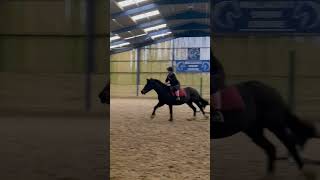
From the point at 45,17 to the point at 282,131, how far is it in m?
0.92

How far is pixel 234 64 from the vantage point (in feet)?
4.71

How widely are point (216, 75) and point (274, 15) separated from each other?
27cm

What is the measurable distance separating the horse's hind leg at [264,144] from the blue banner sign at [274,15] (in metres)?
0.35

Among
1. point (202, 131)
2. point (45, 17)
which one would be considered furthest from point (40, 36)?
point (202, 131)

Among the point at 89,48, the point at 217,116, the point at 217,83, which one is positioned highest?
the point at 89,48

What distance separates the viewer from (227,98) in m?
1.47

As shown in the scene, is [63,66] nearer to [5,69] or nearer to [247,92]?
[5,69]

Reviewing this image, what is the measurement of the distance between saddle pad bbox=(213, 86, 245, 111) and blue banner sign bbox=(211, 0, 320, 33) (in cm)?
19

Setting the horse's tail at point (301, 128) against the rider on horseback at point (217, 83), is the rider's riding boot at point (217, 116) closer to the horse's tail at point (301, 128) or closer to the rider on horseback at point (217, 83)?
the rider on horseback at point (217, 83)

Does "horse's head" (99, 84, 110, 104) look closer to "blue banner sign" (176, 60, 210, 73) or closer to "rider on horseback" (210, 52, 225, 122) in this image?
"rider on horseback" (210, 52, 225, 122)

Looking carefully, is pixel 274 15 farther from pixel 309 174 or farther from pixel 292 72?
pixel 309 174

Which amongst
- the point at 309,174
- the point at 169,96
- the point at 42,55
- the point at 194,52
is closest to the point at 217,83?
the point at 309,174

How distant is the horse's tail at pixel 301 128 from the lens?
1494mm

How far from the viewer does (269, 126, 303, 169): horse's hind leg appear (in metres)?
1.58
